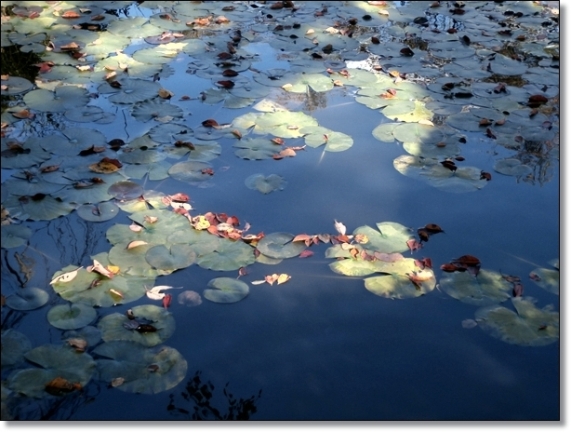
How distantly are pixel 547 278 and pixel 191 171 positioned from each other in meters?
1.48

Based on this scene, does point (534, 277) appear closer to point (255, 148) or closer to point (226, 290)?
point (226, 290)

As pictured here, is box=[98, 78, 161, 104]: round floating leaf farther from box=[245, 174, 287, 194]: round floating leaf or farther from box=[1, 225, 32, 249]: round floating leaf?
box=[1, 225, 32, 249]: round floating leaf

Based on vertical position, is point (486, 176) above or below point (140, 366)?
above

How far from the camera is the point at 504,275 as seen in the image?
2.39 metres

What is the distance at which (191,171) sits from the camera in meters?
2.83

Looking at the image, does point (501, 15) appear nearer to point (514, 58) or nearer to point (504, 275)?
point (514, 58)

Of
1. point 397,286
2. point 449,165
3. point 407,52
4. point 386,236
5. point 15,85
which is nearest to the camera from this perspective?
point 397,286

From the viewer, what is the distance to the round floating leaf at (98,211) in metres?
2.54

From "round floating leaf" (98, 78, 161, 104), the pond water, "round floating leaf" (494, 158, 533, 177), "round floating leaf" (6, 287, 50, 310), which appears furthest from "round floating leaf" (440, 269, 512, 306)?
"round floating leaf" (98, 78, 161, 104)

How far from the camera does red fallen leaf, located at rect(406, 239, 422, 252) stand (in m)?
2.48

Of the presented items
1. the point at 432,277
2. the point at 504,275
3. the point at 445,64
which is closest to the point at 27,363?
the point at 432,277

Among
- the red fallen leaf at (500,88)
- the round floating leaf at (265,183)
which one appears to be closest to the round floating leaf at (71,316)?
the round floating leaf at (265,183)

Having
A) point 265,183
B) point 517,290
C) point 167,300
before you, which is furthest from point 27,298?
point 517,290

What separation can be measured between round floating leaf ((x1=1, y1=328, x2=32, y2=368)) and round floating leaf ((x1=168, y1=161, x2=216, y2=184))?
0.99 m
